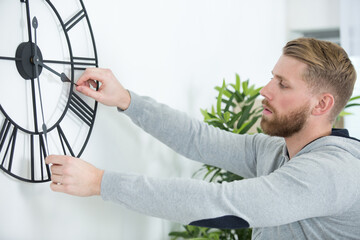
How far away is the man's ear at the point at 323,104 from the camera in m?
1.47

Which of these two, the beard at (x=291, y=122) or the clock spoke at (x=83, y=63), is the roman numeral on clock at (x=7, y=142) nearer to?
the clock spoke at (x=83, y=63)

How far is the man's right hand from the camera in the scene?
1.35 meters

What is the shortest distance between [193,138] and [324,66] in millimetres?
555

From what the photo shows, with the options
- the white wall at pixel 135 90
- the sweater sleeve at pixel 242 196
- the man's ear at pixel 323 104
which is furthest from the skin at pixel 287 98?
the sweater sleeve at pixel 242 196

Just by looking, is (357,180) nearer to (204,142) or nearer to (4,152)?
(204,142)

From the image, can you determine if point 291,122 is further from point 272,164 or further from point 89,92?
point 89,92

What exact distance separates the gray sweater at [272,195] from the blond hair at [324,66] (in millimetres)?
162

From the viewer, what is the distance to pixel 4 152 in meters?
1.14

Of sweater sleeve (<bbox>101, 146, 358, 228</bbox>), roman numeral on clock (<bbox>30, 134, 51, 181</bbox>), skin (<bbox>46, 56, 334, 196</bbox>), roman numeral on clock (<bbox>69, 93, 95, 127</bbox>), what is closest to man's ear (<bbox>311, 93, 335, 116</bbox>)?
skin (<bbox>46, 56, 334, 196</bbox>)

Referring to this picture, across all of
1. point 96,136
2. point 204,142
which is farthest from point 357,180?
point 96,136

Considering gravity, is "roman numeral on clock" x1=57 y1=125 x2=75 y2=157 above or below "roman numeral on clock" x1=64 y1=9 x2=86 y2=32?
below

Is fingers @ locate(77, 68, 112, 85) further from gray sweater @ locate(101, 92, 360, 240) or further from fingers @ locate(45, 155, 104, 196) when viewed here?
fingers @ locate(45, 155, 104, 196)

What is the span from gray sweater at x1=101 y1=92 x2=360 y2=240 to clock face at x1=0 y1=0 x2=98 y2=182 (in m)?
0.23

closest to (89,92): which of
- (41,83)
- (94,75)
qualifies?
(94,75)
